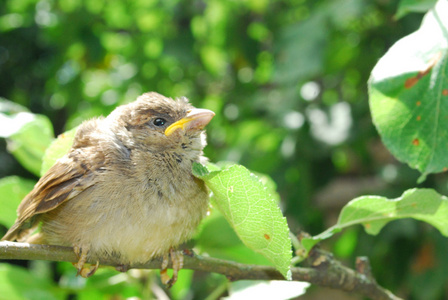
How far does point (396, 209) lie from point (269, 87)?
249 cm

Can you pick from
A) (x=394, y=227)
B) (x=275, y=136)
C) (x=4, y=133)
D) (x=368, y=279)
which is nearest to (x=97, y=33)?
(x=275, y=136)

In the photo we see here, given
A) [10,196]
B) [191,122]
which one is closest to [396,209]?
[191,122]

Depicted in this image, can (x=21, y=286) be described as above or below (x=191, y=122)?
below

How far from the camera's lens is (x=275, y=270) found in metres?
1.58

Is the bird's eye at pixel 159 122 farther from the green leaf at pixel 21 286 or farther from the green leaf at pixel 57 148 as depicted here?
the green leaf at pixel 21 286

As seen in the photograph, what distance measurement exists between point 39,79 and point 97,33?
3.24 meters

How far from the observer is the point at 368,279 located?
1699 mm

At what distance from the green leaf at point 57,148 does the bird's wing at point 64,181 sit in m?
0.07

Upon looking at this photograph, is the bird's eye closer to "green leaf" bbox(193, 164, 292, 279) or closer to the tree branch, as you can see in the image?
the tree branch

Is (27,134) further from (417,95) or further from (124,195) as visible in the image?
(417,95)

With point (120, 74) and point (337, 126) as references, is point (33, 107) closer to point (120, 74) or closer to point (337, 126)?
point (120, 74)

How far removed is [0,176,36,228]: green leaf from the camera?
1889 millimetres

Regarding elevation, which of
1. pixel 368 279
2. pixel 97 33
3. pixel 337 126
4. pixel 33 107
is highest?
pixel 97 33

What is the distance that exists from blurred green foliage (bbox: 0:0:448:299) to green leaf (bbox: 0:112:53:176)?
0.47 metres
